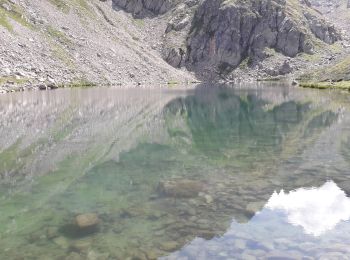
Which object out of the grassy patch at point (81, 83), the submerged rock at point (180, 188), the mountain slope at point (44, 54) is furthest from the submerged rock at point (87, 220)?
the grassy patch at point (81, 83)

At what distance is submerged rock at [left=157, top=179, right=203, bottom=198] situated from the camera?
22.2m

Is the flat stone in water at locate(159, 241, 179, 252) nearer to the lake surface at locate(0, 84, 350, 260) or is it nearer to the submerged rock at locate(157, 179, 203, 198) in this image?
the lake surface at locate(0, 84, 350, 260)

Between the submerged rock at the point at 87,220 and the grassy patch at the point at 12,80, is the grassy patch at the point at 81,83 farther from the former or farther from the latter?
the submerged rock at the point at 87,220

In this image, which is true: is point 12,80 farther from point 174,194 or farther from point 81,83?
point 174,194

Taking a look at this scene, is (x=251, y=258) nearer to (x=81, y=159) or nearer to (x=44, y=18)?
(x=81, y=159)

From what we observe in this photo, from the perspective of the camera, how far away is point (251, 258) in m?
14.5

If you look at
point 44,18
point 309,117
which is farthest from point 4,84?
point 309,117

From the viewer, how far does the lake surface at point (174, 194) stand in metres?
15.7

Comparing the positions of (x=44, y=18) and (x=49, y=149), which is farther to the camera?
(x=44, y=18)

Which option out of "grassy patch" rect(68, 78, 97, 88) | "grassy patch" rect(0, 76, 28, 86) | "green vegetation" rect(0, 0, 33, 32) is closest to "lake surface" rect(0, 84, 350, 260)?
"grassy patch" rect(0, 76, 28, 86)

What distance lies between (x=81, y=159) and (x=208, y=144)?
12.2m

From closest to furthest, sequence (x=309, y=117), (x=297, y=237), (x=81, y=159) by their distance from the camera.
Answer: (x=297, y=237) → (x=81, y=159) → (x=309, y=117)

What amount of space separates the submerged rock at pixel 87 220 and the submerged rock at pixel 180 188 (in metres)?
4.69

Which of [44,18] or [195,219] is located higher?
[44,18]
